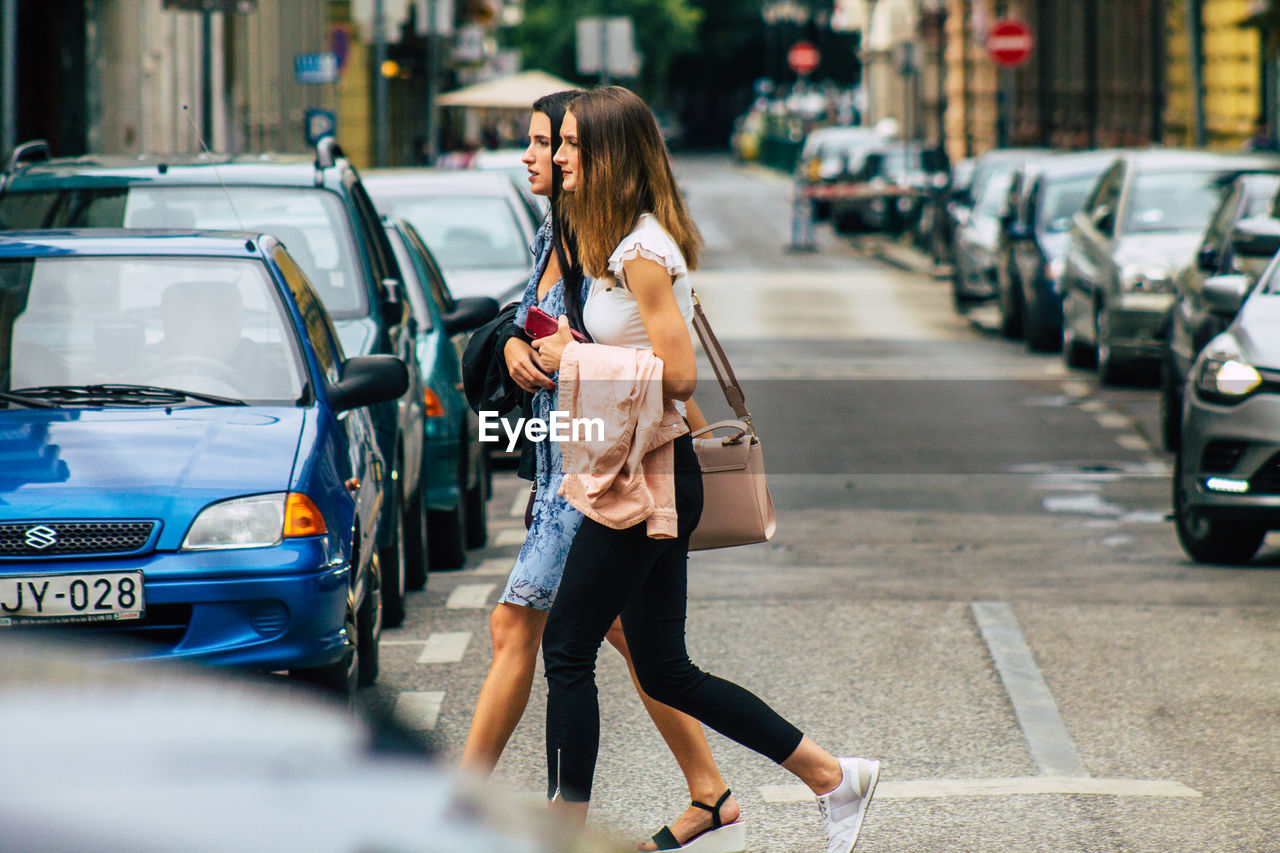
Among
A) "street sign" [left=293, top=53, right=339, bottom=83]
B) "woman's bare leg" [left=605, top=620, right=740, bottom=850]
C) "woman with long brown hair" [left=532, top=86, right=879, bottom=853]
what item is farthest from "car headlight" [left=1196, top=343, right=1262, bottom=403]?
"street sign" [left=293, top=53, right=339, bottom=83]

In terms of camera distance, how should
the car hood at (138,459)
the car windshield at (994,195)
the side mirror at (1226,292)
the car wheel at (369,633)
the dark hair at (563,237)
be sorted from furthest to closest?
the car windshield at (994,195) → the side mirror at (1226,292) → the car wheel at (369,633) → the car hood at (138,459) → the dark hair at (563,237)

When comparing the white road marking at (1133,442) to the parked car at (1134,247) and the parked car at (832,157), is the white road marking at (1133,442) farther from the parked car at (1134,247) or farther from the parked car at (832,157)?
the parked car at (832,157)

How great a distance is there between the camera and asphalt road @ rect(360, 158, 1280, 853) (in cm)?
561

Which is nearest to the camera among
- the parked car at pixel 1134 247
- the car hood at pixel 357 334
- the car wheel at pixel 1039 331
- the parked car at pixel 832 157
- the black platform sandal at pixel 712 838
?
the black platform sandal at pixel 712 838

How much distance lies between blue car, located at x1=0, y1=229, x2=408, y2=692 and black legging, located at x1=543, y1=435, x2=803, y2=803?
118 cm

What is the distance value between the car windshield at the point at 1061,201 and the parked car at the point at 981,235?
50.6 inches

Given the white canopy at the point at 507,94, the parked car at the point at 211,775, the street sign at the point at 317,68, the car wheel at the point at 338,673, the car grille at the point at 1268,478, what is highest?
the white canopy at the point at 507,94

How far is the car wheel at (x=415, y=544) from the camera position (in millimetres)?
8773

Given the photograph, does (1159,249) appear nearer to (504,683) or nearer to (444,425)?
(444,425)

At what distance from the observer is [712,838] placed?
16.5 feet

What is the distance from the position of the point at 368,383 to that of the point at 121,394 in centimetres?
71

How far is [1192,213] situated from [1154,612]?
9.37m

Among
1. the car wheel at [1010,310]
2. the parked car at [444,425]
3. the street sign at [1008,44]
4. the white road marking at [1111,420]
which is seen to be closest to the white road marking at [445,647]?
the parked car at [444,425]

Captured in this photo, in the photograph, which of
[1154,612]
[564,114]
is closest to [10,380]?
[564,114]
